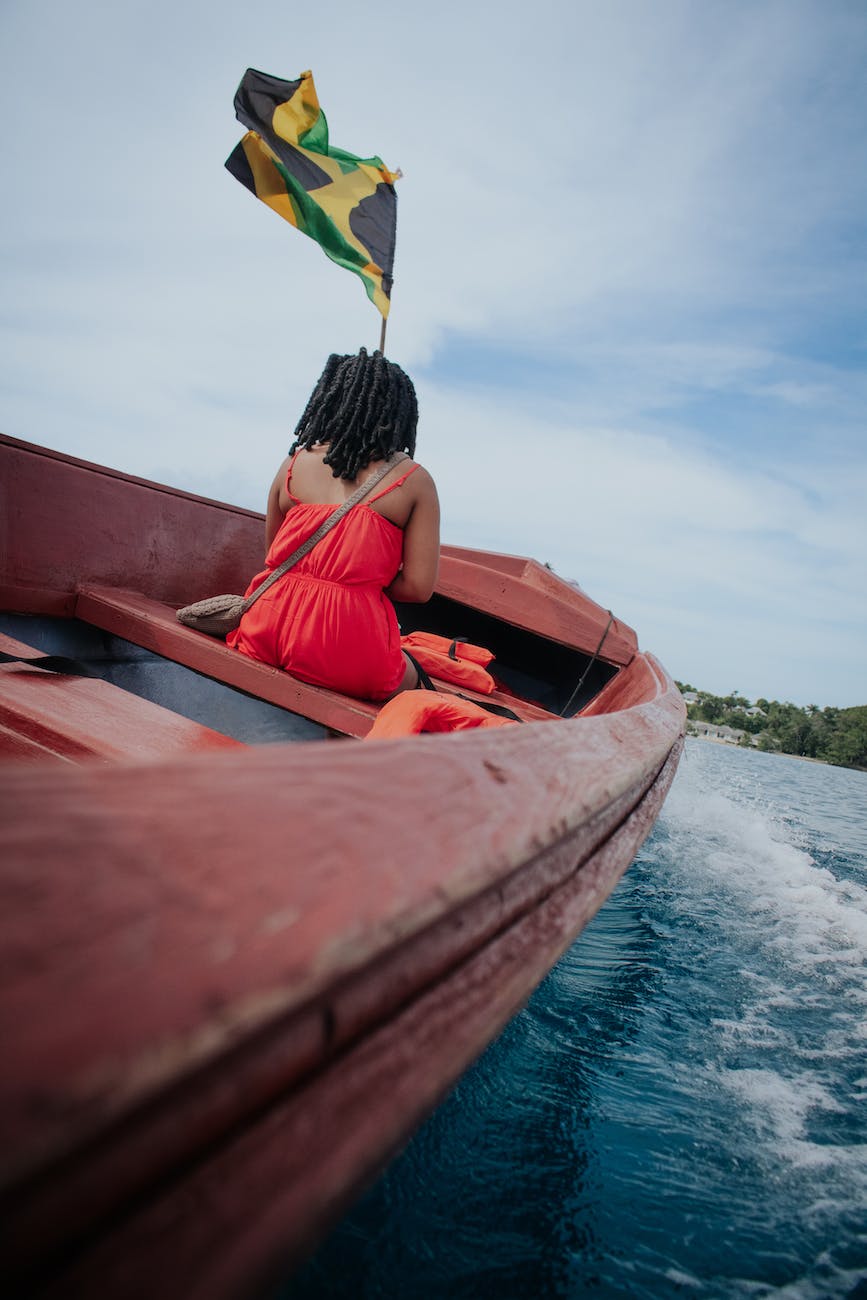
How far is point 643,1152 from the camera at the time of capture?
121 cm

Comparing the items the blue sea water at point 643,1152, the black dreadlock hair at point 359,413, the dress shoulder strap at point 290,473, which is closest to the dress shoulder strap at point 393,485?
the black dreadlock hair at point 359,413

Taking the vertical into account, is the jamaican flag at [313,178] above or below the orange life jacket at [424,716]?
above

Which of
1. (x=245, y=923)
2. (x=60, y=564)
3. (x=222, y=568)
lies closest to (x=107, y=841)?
(x=245, y=923)

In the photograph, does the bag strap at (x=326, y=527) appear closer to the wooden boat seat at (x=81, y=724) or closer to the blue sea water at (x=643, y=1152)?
the wooden boat seat at (x=81, y=724)

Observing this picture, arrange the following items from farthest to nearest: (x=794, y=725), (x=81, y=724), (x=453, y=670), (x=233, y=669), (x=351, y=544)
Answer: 1. (x=794, y=725)
2. (x=453, y=670)
3. (x=351, y=544)
4. (x=233, y=669)
5. (x=81, y=724)

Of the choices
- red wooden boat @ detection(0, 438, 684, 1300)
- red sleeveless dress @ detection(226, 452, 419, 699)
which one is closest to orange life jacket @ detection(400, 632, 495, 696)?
red sleeveless dress @ detection(226, 452, 419, 699)

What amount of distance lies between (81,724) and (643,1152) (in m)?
1.23

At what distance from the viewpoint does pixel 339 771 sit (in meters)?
0.36

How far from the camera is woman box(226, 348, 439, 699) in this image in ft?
6.42

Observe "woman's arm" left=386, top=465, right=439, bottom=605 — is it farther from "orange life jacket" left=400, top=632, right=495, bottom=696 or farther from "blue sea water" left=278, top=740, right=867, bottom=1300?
"blue sea water" left=278, top=740, right=867, bottom=1300

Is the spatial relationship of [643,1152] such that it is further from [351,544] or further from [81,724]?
[351,544]

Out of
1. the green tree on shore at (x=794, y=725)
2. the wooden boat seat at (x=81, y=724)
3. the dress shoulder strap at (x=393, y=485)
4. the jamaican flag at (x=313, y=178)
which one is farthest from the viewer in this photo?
the green tree on shore at (x=794, y=725)

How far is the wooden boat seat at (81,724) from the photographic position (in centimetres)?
89

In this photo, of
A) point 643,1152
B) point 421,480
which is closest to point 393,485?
point 421,480
